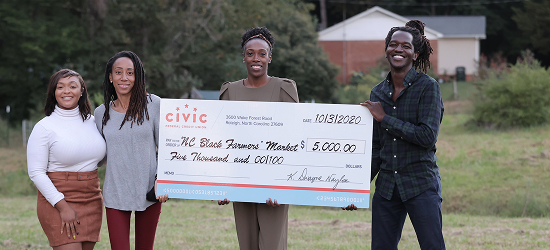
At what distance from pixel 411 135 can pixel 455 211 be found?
8690mm

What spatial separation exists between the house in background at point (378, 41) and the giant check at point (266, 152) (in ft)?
124

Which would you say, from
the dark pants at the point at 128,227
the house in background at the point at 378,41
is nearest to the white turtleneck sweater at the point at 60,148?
the dark pants at the point at 128,227

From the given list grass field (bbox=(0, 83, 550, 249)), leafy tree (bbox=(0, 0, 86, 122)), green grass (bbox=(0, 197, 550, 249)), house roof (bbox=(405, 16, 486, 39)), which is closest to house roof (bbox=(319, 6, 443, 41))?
house roof (bbox=(405, 16, 486, 39))

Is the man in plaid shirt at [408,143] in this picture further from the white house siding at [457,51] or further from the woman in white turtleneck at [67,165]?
the white house siding at [457,51]

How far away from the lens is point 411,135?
12.4 feet

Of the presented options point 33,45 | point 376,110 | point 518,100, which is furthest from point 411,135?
point 33,45

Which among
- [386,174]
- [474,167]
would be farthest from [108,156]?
[474,167]

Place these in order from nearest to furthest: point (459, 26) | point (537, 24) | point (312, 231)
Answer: point (312, 231), point (537, 24), point (459, 26)

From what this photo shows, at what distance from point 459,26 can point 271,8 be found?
66.5 feet

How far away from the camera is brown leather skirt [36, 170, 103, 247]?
4117 millimetres

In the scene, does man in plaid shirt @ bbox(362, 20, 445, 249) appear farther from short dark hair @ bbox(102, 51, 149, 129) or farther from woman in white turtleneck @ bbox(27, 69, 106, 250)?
woman in white turtleneck @ bbox(27, 69, 106, 250)

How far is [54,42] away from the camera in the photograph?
2475 cm

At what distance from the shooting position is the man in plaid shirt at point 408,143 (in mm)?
3838

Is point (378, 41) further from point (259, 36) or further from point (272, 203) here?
point (272, 203)
